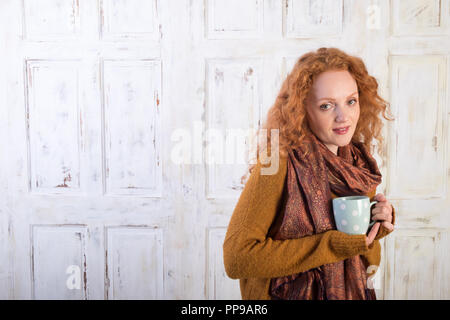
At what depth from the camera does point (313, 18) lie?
1.64 m

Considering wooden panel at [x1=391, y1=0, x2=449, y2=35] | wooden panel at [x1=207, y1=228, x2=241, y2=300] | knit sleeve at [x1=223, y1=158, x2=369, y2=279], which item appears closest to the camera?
knit sleeve at [x1=223, y1=158, x2=369, y2=279]

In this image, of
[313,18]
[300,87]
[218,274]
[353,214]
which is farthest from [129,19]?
[353,214]

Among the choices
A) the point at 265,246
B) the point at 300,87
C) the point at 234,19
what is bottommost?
the point at 265,246

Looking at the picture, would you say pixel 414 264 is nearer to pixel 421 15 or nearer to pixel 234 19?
pixel 421 15

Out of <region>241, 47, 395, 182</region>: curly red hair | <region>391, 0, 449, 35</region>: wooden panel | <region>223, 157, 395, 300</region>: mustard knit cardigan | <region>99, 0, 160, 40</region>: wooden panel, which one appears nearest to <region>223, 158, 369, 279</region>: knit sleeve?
<region>223, 157, 395, 300</region>: mustard knit cardigan

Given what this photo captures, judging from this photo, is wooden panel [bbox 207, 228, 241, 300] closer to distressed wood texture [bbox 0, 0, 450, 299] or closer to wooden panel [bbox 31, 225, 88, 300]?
distressed wood texture [bbox 0, 0, 450, 299]

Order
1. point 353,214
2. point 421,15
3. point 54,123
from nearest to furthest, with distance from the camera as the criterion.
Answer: point 353,214, point 421,15, point 54,123

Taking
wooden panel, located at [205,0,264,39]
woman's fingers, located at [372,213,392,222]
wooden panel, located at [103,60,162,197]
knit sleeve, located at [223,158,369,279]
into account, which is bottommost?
knit sleeve, located at [223,158,369,279]

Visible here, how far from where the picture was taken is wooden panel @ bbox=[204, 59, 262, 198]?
5.46 ft

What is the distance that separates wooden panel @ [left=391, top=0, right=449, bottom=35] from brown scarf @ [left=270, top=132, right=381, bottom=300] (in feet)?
3.44

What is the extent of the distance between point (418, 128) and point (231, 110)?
83 centimetres

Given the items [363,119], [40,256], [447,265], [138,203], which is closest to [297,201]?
[363,119]

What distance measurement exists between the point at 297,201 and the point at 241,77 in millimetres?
954

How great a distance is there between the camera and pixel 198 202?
1716mm
